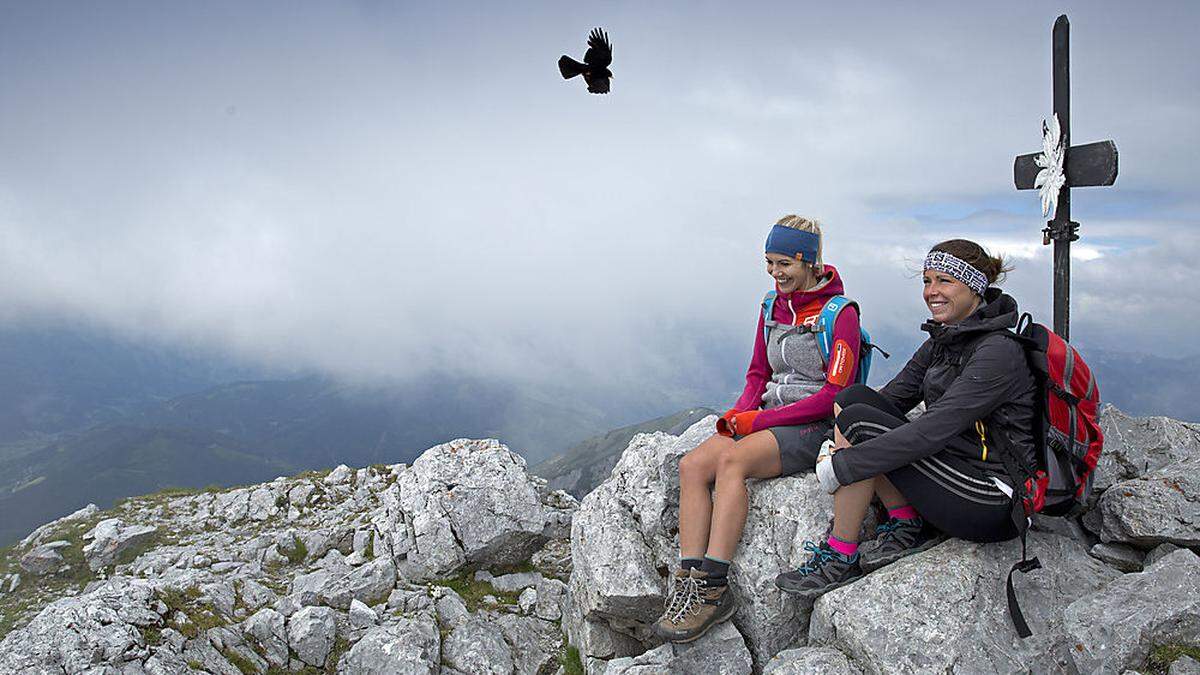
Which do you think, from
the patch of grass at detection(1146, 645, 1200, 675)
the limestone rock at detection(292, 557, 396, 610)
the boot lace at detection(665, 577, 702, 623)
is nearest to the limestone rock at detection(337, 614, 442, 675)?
the limestone rock at detection(292, 557, 396, 610)

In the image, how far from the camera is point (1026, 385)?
6.31 m

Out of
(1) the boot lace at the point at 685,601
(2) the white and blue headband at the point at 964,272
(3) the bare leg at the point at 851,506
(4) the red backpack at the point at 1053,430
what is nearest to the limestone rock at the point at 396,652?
(1) the boot lace at the point at 685,601

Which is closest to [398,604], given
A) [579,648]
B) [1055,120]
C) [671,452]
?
[579,648]

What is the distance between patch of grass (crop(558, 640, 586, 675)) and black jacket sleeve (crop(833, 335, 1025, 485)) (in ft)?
18.9

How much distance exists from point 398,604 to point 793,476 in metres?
7.57

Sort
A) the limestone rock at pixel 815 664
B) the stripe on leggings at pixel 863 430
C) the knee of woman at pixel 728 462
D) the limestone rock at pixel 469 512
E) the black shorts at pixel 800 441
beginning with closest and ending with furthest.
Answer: the limestone rock at pixel 815 664 → the stripe on leggings at pixel 863 430 → the knee of woman at pixel 728 462 → the black shorts at pixel 800 441 → the limestone rock at pixel 469 512

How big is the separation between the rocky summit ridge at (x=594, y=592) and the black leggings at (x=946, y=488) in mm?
421

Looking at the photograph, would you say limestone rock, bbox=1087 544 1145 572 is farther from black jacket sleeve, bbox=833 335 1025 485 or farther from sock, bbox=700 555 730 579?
sock, bbox=700 555 730 579

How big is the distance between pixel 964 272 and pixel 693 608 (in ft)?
15.8

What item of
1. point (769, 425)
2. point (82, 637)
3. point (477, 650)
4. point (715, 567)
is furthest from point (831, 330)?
point (82, 637)

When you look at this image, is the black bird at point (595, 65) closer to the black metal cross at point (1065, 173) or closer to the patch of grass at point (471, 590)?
the black metal cross at point (1065, 173)

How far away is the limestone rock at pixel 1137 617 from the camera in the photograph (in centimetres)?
587

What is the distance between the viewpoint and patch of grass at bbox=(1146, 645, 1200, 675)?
5.76 metres

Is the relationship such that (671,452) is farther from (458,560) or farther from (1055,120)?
(1055,120)
